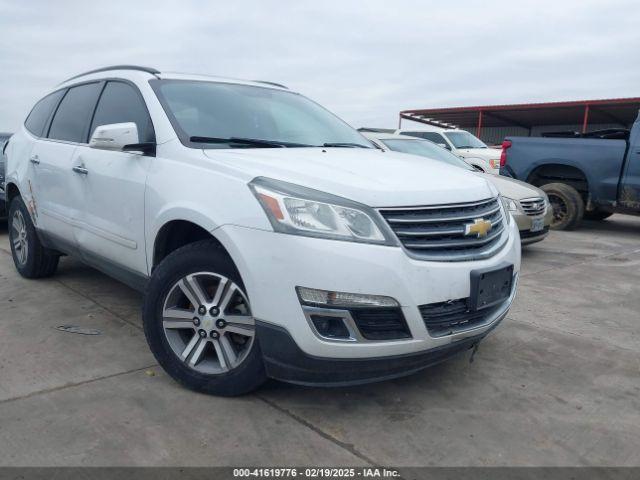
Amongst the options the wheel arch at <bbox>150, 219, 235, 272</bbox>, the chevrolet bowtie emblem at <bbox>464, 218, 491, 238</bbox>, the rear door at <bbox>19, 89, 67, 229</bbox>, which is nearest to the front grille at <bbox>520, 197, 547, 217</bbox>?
the chevrolet bowtie emblem at <bbox>464, 218, 491, 238</bbox>

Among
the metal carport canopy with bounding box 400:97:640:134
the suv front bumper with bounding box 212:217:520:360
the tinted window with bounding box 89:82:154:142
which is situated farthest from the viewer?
the metal carport canopy with bounding box 400:97:640:134

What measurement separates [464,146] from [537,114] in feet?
46.8

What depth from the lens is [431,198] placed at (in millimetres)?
2588

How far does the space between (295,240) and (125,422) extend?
1155 millimetres

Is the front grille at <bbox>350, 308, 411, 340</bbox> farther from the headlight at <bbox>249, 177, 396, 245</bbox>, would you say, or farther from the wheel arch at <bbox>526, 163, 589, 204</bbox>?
the wheel arch at <bbox>526, 163, 589, 204</bbox>

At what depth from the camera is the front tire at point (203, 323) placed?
8.64ft

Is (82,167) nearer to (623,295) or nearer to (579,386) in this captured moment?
(579,386)

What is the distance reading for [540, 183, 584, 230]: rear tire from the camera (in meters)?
8.59

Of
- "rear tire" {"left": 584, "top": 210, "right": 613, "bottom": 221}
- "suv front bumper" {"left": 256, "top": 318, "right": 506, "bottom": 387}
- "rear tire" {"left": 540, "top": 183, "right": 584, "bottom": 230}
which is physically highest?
"suv front bumper" {"left": 256, "top": 318, "right": 506, "bottom": 387}

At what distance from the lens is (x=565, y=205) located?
872 cm

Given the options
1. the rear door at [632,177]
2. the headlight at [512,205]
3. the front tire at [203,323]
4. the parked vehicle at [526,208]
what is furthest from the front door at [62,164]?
the rear door at [632,177]

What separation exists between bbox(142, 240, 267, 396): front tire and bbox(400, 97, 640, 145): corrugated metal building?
2150cm

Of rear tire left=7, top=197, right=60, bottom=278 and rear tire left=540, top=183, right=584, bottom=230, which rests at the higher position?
rear tire left=7, top=197, right=60, bottom=278

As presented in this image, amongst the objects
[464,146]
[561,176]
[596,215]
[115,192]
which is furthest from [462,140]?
[115,192]
